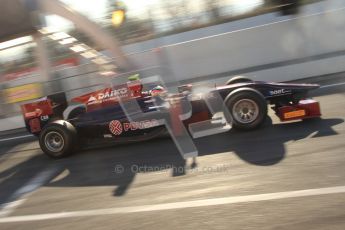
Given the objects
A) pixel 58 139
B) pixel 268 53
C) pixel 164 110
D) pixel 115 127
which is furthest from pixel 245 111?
pixel 268 53

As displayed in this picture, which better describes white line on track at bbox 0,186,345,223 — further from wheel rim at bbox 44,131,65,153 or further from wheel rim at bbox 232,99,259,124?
wheel rim at bbox 232,99,259,124

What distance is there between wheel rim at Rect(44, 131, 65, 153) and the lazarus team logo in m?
0.80

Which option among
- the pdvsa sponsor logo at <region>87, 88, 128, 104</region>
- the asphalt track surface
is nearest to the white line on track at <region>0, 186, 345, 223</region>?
the asphalt track surface

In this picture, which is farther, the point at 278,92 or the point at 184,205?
the point at 278,92

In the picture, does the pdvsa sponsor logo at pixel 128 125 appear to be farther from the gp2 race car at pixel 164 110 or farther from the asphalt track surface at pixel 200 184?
the asphalt track surface at pixel 200 184

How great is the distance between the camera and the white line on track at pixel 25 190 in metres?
5.22

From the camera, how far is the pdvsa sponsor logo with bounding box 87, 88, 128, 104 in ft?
23.2

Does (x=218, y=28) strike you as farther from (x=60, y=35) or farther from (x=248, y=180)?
(x=248, y=180)

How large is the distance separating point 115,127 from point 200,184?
2.45 m

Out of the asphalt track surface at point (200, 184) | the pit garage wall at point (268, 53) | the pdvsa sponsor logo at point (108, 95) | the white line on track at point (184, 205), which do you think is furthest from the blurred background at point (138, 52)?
the white line on track at point (184, 205)

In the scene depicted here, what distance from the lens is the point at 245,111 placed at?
21.8 ft

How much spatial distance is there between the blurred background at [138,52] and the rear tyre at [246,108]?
3631 mm

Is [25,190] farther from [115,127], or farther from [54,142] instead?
[115,127]

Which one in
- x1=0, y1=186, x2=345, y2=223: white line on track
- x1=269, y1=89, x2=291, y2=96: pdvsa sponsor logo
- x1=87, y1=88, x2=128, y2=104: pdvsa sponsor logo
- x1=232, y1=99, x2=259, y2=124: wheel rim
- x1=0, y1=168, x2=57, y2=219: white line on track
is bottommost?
x1=0, y1=186, x2=345, y2=223: white line on track
